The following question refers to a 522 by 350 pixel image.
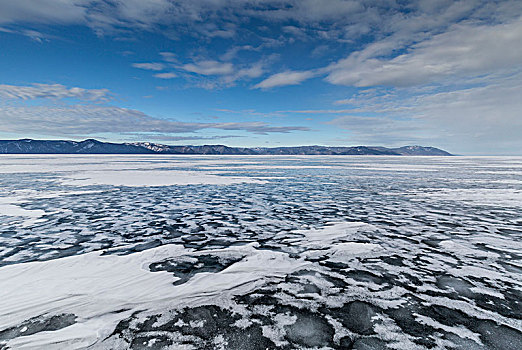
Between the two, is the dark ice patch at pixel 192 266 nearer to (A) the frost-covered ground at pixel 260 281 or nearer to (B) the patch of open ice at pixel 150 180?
(A) the frost-covered ground at pixel 260 281

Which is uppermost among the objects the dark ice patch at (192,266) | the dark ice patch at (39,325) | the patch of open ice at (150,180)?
the dark ice patch at (39,325)

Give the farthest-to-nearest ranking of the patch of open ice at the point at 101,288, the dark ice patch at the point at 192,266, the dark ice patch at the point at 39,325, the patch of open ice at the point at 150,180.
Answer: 1. the patch of open ice at the point at 150,180
2. the dark ice patch at the point at 192,266
3. the patch of open ice at the point at 101,288
4. the dark ice patch at the point at 39,325

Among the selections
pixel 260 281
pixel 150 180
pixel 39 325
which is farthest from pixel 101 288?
pixel 150 180

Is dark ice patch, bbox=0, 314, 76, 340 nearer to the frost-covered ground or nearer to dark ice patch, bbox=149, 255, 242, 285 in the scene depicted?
the frost-covered ground

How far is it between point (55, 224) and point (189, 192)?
23.3 feet

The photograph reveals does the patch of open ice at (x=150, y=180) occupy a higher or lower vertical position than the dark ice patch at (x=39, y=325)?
lower

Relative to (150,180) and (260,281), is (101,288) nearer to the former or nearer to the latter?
(260,281)

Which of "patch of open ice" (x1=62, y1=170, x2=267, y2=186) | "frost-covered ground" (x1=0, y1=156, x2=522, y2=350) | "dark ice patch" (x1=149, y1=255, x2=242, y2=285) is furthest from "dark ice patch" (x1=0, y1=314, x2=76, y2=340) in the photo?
"patch of open ice" (x1=62, y1=170, x2=267, y2=186)

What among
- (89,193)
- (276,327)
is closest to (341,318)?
(276,327)

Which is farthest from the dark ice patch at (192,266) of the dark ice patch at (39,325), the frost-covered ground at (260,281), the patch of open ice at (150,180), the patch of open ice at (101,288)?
the patch of open ice at (150,180)

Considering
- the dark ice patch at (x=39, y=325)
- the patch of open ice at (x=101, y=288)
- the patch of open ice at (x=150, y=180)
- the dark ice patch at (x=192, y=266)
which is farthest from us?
the patch of open ice at (x=150, y=180)

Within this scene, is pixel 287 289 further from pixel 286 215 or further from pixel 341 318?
pixel 286 215

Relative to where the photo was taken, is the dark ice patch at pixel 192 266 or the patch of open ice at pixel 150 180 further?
the patch of open ice at pixel 150 180

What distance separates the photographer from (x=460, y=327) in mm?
3457
